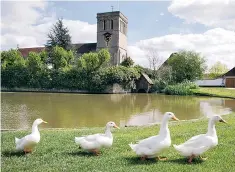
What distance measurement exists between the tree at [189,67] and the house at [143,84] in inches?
175

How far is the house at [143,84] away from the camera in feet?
158

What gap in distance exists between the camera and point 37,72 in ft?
162

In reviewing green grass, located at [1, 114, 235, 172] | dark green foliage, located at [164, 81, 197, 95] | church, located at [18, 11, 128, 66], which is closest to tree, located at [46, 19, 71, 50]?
church, located at [18, 11, 128, 66]

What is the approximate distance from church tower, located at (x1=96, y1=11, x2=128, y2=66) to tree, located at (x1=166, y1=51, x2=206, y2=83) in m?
15.8

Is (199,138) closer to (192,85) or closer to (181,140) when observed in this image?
(181,140)

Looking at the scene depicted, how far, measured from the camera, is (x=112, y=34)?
63.4 m

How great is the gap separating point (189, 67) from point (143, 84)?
8.45 m

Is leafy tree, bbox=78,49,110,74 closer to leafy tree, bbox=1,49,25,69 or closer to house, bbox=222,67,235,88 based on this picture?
leafy tree, bbox=1,49,25,69

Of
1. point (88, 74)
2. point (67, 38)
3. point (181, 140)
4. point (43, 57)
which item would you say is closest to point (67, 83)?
point (88, 74)

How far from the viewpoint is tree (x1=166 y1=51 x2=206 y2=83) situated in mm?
49125

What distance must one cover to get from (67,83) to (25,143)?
4156 centimetres

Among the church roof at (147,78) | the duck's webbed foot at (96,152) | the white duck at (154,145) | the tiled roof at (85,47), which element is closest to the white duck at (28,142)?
the duck's webbed foot at (96,152)

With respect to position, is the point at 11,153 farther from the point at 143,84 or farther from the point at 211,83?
the point at 211,83

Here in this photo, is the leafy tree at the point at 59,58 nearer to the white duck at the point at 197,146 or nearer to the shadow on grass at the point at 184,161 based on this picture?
the shadow on grass at the point at 184,161
